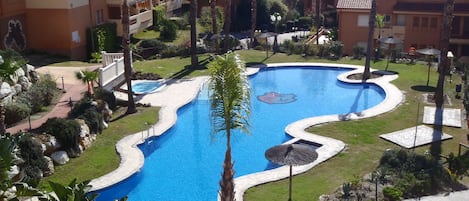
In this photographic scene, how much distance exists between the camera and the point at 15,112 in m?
23.9

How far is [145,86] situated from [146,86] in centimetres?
6

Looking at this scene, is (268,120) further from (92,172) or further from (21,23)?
(21,23)

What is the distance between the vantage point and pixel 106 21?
4372 cm

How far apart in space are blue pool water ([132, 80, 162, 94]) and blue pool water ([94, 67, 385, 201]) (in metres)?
3.24

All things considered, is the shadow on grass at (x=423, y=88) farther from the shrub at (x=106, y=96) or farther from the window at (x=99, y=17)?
the window at (x=99, y=17)

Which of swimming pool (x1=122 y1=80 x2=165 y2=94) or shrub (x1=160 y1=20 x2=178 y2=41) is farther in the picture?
shrub (x1=160 y1=20 x2=178 y2=41)

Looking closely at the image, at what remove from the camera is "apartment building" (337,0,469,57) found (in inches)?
1812

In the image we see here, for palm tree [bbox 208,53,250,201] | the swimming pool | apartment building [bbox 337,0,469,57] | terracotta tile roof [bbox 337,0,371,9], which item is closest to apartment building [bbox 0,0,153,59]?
the swimming pool

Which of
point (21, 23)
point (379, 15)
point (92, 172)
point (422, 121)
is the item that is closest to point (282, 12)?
point (379, 15)

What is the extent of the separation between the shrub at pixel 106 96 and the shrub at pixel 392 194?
1564cm

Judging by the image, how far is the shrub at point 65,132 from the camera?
71.7ft

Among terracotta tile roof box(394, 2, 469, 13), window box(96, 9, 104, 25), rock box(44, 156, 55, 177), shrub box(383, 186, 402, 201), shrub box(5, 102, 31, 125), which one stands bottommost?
shrub box(383, 186, 402, 201)

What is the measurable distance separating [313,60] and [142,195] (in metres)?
24.8

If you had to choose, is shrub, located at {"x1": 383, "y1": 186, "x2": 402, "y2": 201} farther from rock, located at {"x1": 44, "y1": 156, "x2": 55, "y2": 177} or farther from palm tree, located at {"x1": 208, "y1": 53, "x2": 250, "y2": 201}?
rock, located at {"x1": 44, "y1": 156, "x2": 55, "y2": 177}
